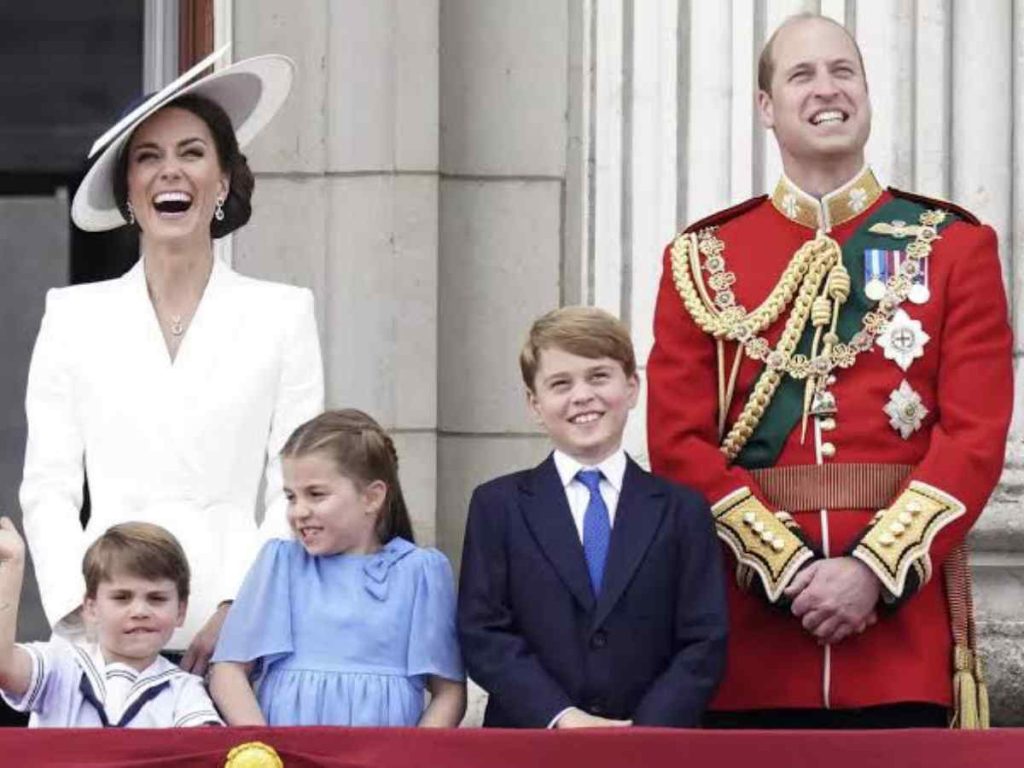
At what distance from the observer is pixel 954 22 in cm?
789

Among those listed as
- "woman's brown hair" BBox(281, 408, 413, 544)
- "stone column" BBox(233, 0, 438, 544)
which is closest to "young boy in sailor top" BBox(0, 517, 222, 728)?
"woman's brown hair" BBox(281, 408, 413, 544)

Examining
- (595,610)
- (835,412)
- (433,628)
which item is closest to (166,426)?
(433,628)

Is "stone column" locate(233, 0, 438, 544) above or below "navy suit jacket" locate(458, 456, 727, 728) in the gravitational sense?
above

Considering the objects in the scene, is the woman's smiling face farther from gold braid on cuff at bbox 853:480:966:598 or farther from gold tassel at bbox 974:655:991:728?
gold tassel at bbox 974:655:991:728

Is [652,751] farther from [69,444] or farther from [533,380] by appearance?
[69,444]

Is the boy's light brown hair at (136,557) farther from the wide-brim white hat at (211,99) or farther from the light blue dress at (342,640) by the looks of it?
the wide-brim white hat at (211,99)

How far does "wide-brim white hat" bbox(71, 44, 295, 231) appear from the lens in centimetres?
631

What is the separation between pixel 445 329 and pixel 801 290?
195cm

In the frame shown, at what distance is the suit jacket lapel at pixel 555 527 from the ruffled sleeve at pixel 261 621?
0.43 m

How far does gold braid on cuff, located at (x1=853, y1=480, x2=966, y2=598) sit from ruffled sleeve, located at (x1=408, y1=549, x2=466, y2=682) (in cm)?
69

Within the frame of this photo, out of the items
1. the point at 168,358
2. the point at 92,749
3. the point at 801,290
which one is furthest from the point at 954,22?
the point at 92,749

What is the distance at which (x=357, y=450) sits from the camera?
20.1 ft

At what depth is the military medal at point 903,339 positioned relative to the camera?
20.3 ft

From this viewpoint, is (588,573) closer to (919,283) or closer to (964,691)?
(964,691)
